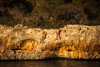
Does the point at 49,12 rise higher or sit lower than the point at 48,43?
higher

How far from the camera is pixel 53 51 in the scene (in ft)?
80.8

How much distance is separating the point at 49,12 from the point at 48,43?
674 inches

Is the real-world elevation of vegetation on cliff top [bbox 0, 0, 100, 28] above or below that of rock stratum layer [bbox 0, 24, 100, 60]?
above

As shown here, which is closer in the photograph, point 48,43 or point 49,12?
point 48,43

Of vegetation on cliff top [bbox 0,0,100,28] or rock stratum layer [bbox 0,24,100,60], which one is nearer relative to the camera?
rock stratum layer [bbox 0,24,100,60]

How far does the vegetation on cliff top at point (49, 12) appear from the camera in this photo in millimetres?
36122

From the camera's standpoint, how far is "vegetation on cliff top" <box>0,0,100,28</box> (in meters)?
36.1

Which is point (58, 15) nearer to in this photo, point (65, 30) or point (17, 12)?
point (17, 12)

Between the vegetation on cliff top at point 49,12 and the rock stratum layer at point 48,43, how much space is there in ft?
29.0

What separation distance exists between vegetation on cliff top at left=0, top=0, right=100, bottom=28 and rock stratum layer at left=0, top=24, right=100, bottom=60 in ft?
29.0

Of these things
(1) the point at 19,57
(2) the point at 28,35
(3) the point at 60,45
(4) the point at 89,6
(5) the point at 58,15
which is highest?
(4) the point at 89,6

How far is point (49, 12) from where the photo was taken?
39812 mm

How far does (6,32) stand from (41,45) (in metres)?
6.07

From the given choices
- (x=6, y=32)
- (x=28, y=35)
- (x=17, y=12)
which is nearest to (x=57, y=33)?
(x=28, y=35)
